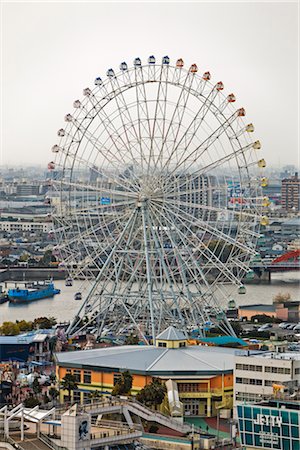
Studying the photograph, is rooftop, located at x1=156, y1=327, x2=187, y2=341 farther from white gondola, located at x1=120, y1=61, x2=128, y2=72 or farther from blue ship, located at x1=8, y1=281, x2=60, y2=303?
blue ship, located at x1=8, y1=281, x2=60, y2=303

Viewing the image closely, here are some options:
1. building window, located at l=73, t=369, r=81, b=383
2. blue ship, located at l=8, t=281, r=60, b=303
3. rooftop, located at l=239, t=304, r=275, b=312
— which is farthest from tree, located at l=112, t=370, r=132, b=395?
blue ship, located at l=8, t=281, r=60, b=303

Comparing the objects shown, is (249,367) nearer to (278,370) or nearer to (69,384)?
(278,370)

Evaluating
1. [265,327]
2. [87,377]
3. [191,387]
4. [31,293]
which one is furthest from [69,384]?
[31,293]

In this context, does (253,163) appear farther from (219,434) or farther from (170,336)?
(219,434)

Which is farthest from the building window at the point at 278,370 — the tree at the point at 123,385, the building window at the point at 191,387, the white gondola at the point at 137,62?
the white gondola at the point at 137,62

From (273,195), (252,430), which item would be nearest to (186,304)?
(252,430)
